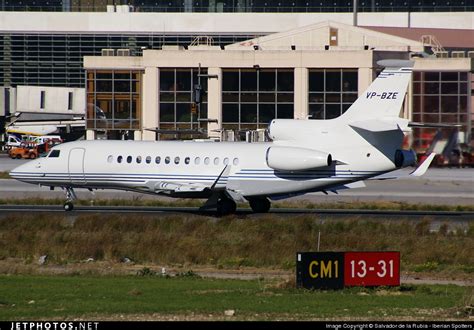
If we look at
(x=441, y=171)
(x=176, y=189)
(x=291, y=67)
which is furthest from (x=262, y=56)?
(x=176, y=189)

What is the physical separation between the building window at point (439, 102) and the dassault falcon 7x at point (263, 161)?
541 cm

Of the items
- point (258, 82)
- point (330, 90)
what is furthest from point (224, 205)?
point (330, 90)

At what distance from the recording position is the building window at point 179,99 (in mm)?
84000

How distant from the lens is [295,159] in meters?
46.1

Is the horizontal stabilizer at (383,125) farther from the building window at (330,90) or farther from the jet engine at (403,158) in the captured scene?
the building window at (330,90)

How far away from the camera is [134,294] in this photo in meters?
25.9

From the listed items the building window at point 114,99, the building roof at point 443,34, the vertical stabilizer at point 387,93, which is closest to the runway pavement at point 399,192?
the vertical stabilizer at point 387,93

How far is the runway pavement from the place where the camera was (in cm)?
5675

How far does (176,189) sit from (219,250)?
11859 millimetres

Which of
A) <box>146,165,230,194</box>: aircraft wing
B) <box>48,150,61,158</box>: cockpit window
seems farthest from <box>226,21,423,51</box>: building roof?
<box>146,165,230,194</box>: aircraft wing

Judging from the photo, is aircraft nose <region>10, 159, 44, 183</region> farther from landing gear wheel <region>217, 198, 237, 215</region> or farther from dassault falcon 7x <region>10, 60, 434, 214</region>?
landing gear wheel <region>217, 198, 237, 215</region>

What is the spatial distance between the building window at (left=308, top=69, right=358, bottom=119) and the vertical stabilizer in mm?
36439

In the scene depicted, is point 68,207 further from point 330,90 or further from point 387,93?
point 330,90

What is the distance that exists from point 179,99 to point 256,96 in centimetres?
573
